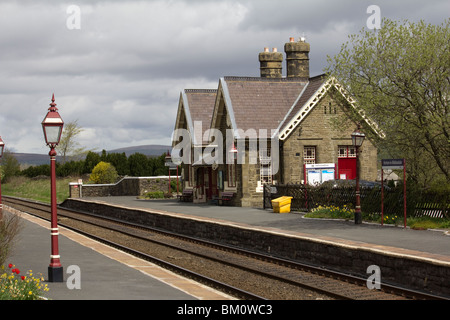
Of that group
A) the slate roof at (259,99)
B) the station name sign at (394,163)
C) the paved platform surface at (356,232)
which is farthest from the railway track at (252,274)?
the slate roof at (259,99)

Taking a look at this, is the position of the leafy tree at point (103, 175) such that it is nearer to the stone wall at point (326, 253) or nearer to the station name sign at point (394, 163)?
the stone wall at point (326, 253)

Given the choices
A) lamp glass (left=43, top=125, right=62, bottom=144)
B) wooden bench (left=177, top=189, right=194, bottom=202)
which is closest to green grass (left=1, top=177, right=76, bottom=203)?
wooden bench (left=177, top=189, right=194, bottom=202)

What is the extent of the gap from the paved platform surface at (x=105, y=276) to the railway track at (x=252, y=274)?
97 cm

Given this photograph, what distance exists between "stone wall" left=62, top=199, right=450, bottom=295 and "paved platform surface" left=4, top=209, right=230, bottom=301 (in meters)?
4.36

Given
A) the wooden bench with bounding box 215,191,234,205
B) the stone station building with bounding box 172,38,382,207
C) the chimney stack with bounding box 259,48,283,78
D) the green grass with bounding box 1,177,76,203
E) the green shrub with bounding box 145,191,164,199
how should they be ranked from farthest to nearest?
the green grass with bounding box 1,177,76,203, the green shrub with bounding box 145,191,164,199, the chimney stack with bounding box 259,48,283,78, the wooden bench with bounding box 215,191,234,205, the stone station building with bounding box 172,38,382,207

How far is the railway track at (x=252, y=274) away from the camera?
13.8 m

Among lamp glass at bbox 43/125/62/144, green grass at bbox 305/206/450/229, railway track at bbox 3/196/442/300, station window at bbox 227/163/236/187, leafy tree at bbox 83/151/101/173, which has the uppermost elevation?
leafy tree at bbox 83/151/101/173

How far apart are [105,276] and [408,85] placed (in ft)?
42.3

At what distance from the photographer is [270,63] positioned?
143 ft

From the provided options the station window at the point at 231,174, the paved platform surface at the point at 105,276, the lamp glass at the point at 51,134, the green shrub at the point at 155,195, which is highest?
the lamp glass at the point at 51,134

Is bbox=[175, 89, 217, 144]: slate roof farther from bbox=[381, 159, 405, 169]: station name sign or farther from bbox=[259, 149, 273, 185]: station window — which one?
bbox=[381, 159, 405, 169]: station name sign

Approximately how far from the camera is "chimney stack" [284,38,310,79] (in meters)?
42.3
